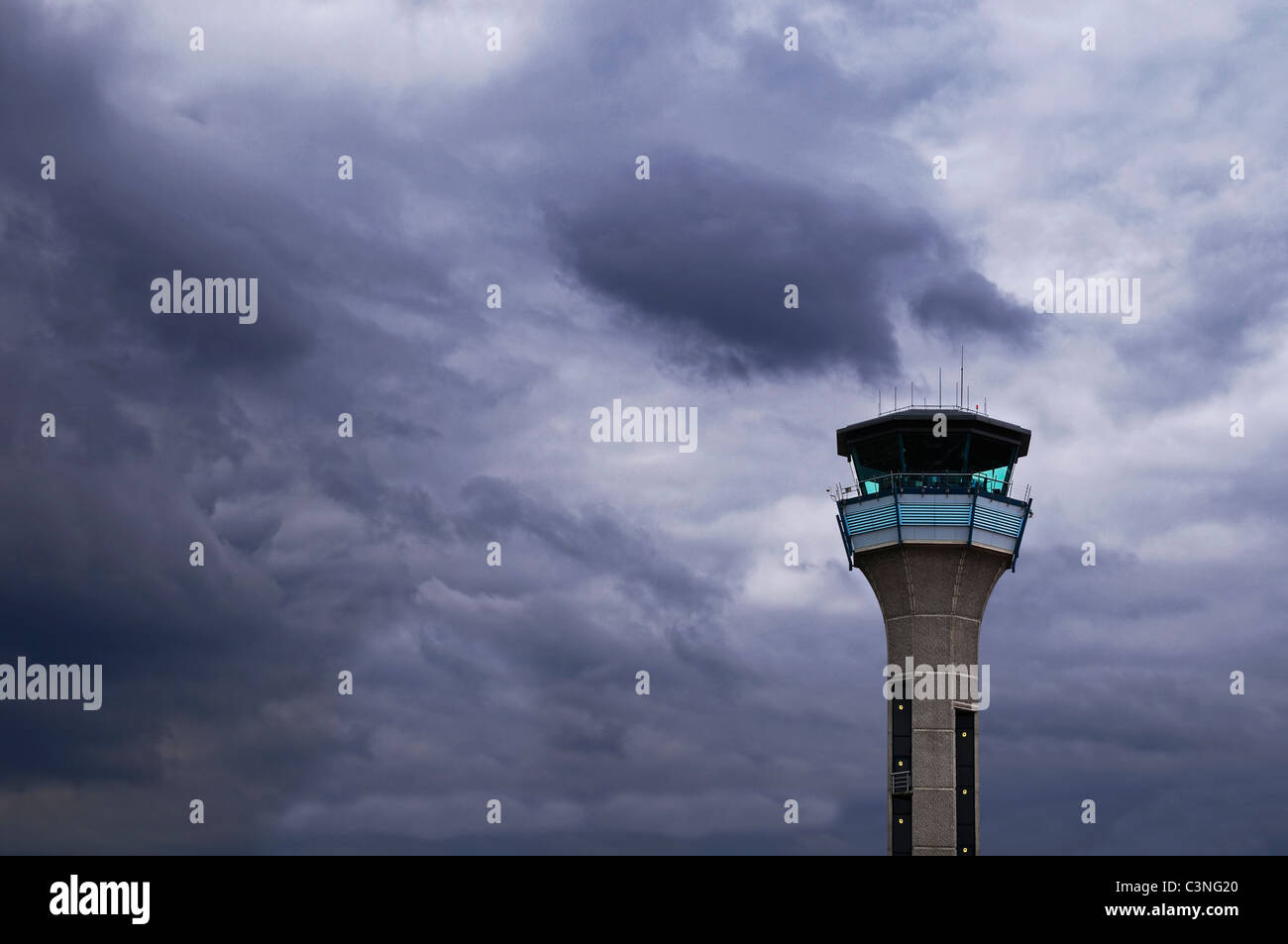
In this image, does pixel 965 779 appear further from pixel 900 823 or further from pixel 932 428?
pixel 932 428

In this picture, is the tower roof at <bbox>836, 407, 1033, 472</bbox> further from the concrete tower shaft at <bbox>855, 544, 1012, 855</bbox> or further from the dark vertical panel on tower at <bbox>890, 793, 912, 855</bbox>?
the dark vertical panel on tower at <bbox>890, 793, 912, 855</bbox>

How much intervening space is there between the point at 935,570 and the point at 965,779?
12583 mm

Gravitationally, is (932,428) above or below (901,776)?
above

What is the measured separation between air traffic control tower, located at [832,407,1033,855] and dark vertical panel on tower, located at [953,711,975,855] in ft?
0.19

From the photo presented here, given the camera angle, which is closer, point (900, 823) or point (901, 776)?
point (900, 823)

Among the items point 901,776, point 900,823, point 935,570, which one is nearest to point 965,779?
point 901,776

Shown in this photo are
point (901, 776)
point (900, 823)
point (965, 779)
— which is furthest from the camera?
point (901, 776)

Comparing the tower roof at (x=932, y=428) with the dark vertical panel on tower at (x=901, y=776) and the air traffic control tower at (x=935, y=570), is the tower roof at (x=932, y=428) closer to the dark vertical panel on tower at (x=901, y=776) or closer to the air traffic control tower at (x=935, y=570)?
the air traffic control tower at (x=935, y=570)

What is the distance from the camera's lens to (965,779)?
92.2 m

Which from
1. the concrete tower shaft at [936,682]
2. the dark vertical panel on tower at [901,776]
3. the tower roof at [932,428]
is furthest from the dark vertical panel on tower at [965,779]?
the tower roof at [932,428]

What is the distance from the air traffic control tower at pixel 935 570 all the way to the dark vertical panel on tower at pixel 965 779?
59 millimetres

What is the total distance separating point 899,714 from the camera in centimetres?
9312

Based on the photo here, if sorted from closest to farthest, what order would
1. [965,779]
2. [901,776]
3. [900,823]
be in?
[900,823] < [965,779] < [901,776]
